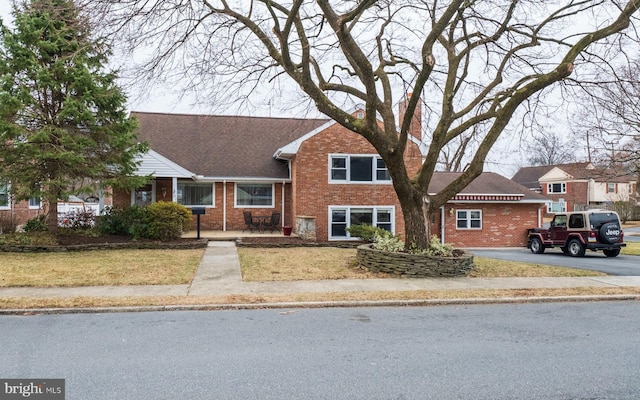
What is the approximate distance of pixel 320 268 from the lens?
12.3m

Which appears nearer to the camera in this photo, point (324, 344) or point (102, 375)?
point (102, 375)

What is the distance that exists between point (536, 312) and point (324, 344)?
14.3 ft

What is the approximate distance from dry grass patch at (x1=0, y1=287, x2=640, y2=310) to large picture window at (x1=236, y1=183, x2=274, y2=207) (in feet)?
44.2

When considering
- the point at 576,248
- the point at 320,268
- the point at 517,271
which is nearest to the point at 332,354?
the point at 320,268

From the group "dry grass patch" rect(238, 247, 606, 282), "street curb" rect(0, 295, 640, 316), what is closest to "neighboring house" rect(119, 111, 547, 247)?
"dry grass patch" rect(238, 247, 606, 282)

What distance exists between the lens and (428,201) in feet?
41.5

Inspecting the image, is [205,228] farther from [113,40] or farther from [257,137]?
[113,40]

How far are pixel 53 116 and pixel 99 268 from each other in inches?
268

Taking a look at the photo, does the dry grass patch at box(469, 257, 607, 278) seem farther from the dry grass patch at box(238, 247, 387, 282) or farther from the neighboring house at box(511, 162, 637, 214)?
the neighboring house at box(511, 162, 637, 214)

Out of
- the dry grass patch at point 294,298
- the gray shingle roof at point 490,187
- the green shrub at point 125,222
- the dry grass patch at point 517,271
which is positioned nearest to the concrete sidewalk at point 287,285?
the dry grass patch at point 294,298

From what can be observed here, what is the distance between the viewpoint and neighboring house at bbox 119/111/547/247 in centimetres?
2012

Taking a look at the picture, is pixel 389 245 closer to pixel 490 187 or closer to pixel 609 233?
pixel 609 233

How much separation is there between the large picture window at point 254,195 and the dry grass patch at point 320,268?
23.3ft

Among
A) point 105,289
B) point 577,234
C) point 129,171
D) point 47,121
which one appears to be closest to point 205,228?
point 129,171
